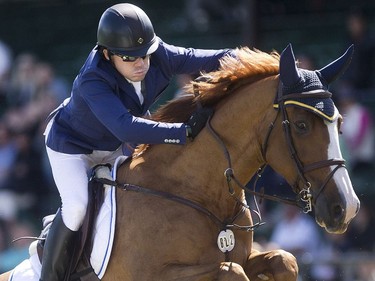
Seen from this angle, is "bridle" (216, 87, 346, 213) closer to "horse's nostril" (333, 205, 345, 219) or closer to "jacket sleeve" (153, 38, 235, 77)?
"horse's nostril" (333, 205, 345, 219)

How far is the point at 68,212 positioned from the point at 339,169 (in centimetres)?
154

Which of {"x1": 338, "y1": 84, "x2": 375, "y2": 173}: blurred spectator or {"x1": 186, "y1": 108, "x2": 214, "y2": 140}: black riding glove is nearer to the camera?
{"x1": 186, "y1": 108, "x2": 214, "y2": 140}: black riding glove

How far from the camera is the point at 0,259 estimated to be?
36.4 feet

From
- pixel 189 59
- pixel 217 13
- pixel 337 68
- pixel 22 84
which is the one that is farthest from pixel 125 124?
pixel 217 13

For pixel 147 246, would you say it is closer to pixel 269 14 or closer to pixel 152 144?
pixel 152 144

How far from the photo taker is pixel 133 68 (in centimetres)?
548

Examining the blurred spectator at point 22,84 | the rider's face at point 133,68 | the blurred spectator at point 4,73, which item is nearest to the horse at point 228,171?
the rider's face at point 133,68

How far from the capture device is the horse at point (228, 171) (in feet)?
16.5

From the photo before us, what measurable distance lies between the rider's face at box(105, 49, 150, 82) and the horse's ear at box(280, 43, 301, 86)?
81cm

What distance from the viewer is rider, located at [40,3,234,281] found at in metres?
5.32

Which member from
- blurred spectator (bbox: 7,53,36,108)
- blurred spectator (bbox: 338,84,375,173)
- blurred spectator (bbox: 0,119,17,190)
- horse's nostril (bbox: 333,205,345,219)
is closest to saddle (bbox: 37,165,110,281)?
horse's nostril (bbox: 333,205,345,219)

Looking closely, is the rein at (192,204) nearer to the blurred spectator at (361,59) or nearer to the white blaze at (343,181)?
the white blaze at (343,181)

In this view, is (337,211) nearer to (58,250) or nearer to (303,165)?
(303,165)

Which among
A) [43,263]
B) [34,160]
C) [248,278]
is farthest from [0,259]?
[248,278]
